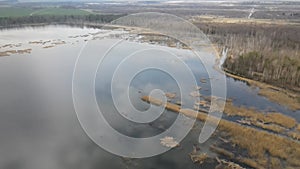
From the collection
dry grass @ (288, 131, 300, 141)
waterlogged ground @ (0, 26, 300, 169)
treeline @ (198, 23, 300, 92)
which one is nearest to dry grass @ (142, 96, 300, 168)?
dry grass @ (288, 131, 300, 141)

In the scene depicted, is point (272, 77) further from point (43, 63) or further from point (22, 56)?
point (22, 56)

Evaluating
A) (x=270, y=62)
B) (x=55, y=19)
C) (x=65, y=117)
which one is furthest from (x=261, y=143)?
(x=55, y=19)

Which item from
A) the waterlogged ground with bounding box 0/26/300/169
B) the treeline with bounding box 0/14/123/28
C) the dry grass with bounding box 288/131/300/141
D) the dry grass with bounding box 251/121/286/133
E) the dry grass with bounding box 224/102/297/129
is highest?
the treeline with bounding box 0/14/123/28

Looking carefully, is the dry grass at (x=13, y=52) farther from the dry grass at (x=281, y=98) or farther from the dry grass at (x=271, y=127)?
the dry grass at (x=271, y=127)

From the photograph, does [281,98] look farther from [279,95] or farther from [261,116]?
[261,116]

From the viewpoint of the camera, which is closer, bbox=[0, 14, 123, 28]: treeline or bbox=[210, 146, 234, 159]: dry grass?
bbox=[210, 146, 234, 159]: dry grass

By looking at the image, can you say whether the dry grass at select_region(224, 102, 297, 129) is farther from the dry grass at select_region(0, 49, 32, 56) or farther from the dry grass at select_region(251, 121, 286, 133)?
the dry grass at select_region(0, 49, 32, 56)

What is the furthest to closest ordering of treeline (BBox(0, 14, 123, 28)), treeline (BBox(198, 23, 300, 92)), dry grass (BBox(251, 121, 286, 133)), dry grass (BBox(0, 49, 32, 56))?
treeline (BBox(0, 14, 123, 28)) → dry grass (BBox(0, 49, 32, 56)) → treeline (BBox(198, 23, 300, 92)) → dry grass (BBox(251, 121, 286, 133))
